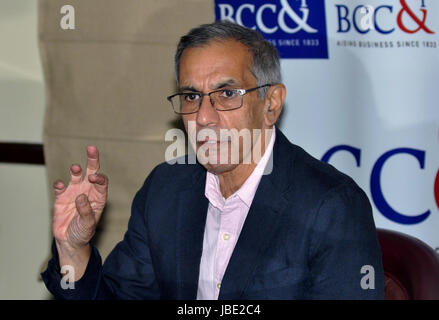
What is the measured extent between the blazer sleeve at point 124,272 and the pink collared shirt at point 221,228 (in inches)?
7.7

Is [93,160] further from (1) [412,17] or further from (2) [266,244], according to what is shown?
(1) [412,17]

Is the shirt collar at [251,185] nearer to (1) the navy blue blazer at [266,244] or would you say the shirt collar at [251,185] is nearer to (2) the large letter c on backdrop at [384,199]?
(1) the navy blue blazer at [266,244]

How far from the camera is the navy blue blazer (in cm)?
163

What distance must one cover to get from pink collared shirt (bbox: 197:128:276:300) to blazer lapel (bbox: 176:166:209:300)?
0.02 metres

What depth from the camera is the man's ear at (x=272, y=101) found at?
183cm

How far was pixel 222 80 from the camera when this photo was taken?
5.72 ft

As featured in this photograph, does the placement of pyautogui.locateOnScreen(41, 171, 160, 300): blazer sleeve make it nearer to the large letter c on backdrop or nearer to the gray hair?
the gray hair

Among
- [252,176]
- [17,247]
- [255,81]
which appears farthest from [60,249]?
[17,247]

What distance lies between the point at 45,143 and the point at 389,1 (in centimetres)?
178

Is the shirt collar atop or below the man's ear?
below

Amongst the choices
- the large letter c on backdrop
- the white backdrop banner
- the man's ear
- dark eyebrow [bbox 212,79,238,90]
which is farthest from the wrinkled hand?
the large letter c on backdrop

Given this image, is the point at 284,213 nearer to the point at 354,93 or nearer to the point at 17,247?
the point at 354,93

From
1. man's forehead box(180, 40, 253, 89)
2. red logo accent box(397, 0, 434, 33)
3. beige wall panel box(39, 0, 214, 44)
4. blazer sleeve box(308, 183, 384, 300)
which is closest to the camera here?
blazer sleeve box(308, 183, 384, 300)

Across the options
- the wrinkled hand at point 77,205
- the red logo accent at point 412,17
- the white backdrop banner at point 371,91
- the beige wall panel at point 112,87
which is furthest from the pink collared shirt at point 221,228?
the beige wall panel at point 112,87
